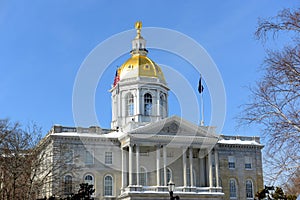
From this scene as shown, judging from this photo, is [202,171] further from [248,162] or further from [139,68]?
[139,68]

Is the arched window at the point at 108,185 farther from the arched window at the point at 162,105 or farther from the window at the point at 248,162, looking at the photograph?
the window at the point at 248,162

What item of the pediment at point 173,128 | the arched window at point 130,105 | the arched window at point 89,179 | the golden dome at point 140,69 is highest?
the golden dome at point 140,69

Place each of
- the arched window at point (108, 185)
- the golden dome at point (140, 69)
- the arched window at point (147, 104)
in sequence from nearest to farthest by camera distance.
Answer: the arched window at point (108, 185), the arched window at point (147, 104), the golden dome at point (140, 69)

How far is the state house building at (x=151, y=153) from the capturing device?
59.4 m

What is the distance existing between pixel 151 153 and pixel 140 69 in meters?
12.1

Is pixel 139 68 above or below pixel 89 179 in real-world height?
above

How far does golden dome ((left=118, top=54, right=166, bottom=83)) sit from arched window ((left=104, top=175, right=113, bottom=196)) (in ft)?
47.0

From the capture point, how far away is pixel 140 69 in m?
68.8

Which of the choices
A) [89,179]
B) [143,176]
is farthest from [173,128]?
[89,179]

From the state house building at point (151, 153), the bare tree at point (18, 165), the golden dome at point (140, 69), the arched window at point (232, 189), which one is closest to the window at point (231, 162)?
the state house building at point (151, 153)

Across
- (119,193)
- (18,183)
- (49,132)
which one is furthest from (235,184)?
(18,183)

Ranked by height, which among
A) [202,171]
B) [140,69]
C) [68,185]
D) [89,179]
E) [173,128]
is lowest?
[68,185]

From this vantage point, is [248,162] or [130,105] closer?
→ [248,162]

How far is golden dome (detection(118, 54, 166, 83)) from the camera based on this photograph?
6862 centimetres
